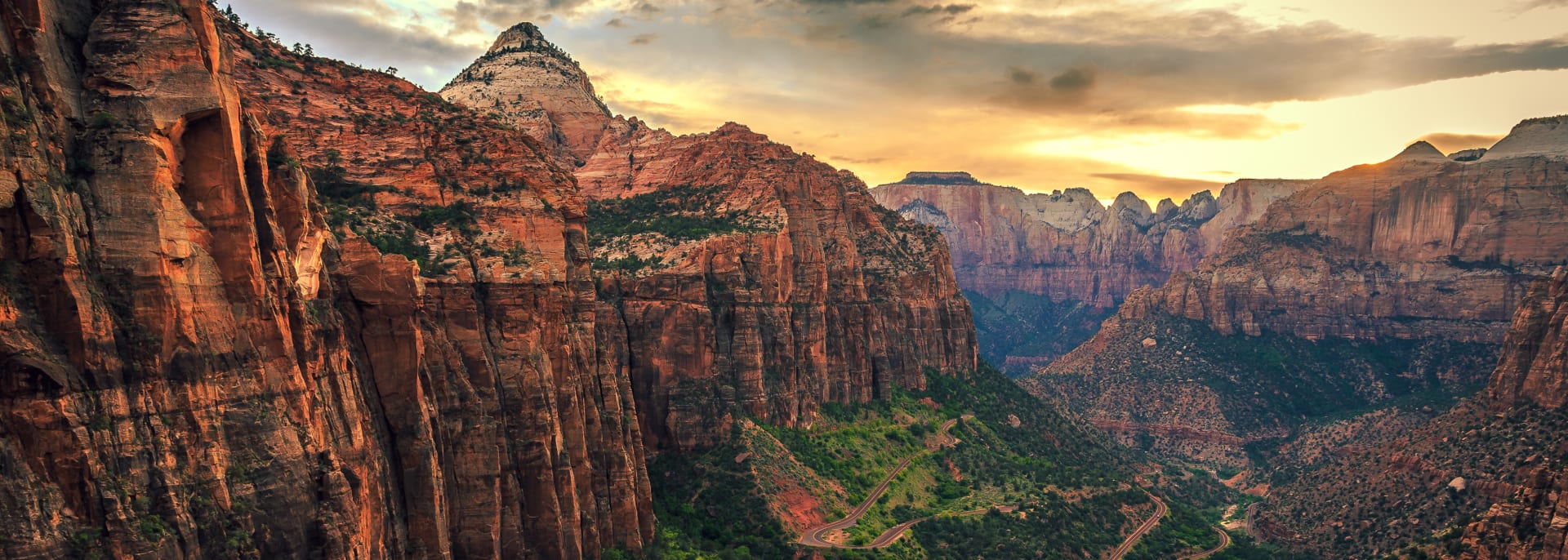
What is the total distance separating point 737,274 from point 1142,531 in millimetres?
51595

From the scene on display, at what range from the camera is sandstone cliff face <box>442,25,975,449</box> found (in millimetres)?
95250

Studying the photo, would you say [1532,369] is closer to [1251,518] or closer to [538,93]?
[1251,518]

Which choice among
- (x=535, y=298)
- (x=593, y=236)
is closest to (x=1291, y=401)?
(x=593, y=236)

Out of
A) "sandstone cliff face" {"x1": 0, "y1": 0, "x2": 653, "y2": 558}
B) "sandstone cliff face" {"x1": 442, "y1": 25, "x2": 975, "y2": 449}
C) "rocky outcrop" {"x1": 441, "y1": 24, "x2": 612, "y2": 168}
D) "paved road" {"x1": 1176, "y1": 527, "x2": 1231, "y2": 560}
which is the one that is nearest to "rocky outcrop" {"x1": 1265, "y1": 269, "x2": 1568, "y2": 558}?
"paved road" {"x1": 1176, "y1": 527, "x2": 1231, "y2": 560}

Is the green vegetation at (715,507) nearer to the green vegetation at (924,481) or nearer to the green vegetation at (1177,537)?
the green vegetation at (924,481)

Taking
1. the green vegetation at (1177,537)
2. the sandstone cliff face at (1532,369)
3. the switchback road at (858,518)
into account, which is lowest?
the green vegetation at (1177,537)

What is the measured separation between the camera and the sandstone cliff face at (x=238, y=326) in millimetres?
32281

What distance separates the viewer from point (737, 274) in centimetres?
10250

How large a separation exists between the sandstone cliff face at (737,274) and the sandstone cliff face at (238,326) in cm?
3032

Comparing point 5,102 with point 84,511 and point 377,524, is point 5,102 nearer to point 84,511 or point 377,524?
point 84,511

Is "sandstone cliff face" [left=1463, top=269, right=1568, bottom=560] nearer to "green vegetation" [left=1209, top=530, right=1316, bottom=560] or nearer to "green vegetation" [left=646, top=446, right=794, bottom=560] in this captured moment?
"green vegetation" [left=1209, top=530, right=1316, bottom=560]

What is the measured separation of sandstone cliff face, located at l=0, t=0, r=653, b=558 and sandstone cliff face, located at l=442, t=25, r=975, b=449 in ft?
99.5

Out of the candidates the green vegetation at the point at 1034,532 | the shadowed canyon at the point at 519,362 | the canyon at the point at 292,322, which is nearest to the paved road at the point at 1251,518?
the shadowed canyon at the point at 519,362

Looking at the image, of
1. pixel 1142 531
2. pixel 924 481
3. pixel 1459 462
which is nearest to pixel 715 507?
pixel 924 481
